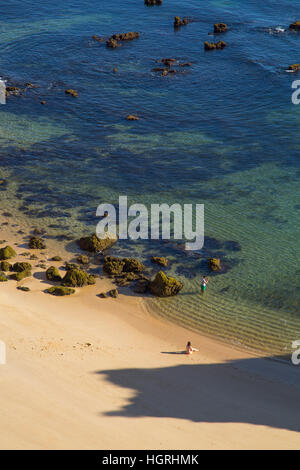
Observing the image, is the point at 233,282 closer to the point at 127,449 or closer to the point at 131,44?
the point at 127,449

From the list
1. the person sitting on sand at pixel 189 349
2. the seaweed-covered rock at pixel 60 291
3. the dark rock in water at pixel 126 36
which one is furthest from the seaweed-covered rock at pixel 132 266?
the dark rock in water at pixel 126 36

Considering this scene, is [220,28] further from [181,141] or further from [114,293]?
[114,293]

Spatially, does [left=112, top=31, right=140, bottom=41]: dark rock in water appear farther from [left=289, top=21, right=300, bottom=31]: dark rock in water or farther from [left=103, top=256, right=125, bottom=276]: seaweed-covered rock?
[left=103, top=256, right=125, bottom=276]: seaweed-covered rock

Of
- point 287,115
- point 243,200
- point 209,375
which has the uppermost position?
point 287,115

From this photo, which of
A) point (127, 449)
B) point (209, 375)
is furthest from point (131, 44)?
point (127, 449)

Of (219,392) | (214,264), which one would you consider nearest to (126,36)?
(214,264)

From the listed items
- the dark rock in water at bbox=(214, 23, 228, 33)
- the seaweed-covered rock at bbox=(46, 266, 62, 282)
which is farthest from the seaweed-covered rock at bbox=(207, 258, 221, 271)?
the dark rock in water at bbox=(214, 23, 228, 33)
